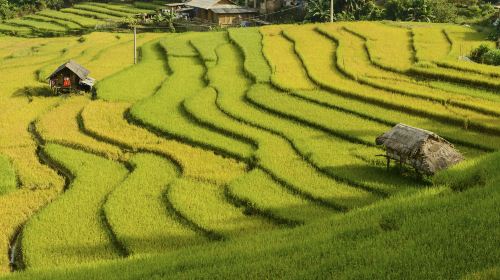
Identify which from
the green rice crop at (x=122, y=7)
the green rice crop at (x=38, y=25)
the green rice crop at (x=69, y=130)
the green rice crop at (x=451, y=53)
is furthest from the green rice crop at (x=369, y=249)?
the green rice crop at (x=122, y=7)

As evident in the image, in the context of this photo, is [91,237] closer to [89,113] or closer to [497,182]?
[497,182]

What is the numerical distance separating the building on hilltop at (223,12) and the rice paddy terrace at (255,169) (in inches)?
713

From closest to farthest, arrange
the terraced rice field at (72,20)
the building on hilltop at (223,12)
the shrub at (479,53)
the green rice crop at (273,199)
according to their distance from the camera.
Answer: the green rice crop at (273,199) < the shrub at (479,53) < the building on hilltop at (223,12) < the terraced rice field at (72,20)

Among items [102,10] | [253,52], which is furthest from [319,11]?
[102,10]

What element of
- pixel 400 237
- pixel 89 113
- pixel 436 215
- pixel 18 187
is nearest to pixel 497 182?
pixel 436 215

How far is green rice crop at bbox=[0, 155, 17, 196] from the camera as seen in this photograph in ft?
38.9

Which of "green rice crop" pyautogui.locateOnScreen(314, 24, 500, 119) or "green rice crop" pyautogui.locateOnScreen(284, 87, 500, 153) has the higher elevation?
"green rice crop" pyautogui.locateOnScreen(314, 24, 500, 119)

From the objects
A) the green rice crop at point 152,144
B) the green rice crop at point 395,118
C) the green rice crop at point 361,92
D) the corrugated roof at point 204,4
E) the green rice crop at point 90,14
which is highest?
the corrugated roof at point 204,4

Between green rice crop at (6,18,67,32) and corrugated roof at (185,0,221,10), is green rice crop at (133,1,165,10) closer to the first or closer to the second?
corrugated roof at (185,0,221,10)

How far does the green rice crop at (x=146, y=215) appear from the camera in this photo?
915 cm

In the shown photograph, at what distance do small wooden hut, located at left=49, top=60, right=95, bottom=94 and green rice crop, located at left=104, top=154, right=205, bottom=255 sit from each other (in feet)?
28.6

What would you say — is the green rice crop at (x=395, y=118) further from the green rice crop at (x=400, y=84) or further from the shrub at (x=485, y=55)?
the shrub at (x=485, y=55)

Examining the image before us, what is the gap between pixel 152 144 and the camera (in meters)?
14.2

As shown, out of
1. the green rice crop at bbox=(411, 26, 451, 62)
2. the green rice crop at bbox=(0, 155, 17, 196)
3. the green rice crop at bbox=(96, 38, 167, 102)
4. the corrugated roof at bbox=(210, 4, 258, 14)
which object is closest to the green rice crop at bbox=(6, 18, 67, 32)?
the corrugated roof at bbox=(210, 4, 258, 14)
